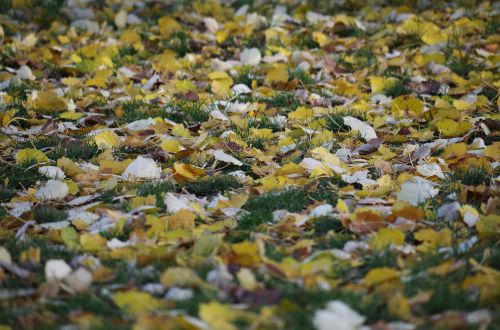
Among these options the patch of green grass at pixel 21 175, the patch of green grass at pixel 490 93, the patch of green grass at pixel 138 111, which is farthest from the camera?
the patch of green grass at pixel 490 93

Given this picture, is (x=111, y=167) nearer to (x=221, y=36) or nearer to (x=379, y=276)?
(x=379, y=276)

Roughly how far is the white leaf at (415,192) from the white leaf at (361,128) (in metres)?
0.90

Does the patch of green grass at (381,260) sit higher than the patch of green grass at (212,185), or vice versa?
the patch of green grass at (381,260)

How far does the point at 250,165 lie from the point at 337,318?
1720mm

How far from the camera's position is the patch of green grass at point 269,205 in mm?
3053

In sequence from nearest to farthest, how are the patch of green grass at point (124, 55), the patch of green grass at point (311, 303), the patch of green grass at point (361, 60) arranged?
the patch of green grass at point (311, 303)
the patch of green grass at point (361, 60)
the patch of green grass at point (124, 55)

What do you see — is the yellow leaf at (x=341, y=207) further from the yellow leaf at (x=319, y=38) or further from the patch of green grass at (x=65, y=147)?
the yellow leaf at (x=319, y=38)

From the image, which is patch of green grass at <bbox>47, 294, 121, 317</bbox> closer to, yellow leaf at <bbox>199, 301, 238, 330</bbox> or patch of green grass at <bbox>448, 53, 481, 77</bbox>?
yellow leaf at <bbox>199, 301, 238, 330</bbox>

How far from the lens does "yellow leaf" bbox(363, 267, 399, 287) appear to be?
2418 millimetres

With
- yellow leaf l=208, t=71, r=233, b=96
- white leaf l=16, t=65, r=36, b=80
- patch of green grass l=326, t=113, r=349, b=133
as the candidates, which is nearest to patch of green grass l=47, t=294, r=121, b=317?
patch of green grass l=326, t=113, r=349, b=133

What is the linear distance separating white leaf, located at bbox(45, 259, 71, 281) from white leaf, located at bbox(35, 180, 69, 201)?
31.0 inches

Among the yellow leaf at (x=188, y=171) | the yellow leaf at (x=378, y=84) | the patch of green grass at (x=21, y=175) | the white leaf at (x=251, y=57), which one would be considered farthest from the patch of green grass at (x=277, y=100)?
the patch of green grass at (x=21, y=175)

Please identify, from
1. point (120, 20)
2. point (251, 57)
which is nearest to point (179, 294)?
point (251, 57)

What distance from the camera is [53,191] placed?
3307mm
